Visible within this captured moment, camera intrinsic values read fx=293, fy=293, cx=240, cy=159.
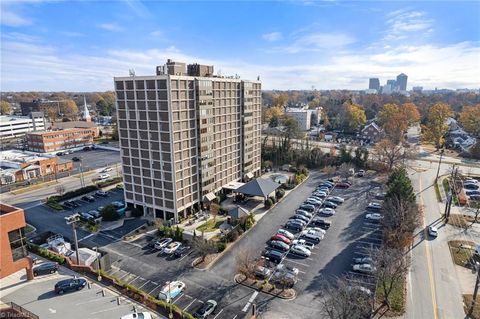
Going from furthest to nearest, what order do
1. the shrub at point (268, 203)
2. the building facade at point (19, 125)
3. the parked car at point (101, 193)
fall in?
the building facade at point (19, 125), the parked car at point (101, 193), the shrub at point (268, 203)

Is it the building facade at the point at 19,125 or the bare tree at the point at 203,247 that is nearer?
the bare tree at the point at 203,247

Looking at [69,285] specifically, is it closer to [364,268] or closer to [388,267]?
[388,267]

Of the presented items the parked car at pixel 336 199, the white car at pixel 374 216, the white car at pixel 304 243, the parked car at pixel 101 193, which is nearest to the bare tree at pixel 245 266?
the white car at pixel 304 243

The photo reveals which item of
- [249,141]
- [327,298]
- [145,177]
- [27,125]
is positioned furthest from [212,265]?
[27,125]

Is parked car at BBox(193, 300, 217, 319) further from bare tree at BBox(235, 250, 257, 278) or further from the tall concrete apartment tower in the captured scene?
the tall concrete apartment tower

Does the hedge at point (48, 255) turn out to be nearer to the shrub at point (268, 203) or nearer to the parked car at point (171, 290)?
the parked car at point (171, 290)

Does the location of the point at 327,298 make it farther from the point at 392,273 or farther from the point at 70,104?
the point at 70,104

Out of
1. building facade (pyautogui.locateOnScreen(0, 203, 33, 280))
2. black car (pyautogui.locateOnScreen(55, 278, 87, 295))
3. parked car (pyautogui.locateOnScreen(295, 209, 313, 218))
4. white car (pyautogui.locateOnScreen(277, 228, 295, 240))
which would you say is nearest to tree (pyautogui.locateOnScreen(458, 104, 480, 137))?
parked car (pyautogui.locateOnScreen(295, 209, 313, 218))
